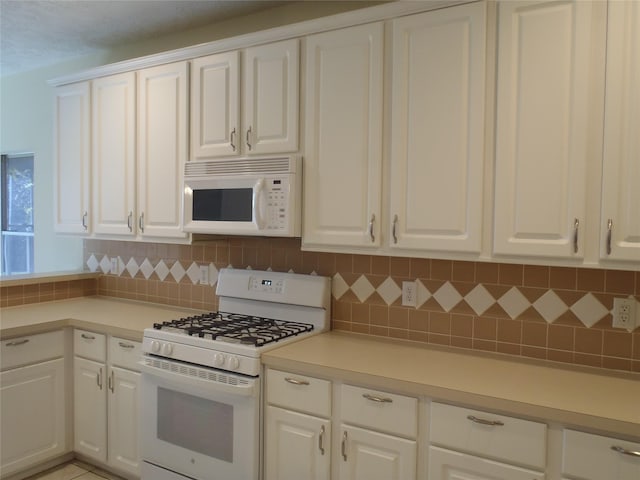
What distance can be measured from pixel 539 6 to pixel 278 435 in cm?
202

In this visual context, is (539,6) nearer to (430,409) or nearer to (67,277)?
(430,409)

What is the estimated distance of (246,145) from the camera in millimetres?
2684

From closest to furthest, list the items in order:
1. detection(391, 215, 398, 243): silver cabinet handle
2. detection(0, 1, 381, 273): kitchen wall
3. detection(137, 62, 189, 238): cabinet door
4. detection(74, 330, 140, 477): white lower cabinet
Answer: detection(391, 215, 398, 243): silver cabinet handle
detection(74, 330, 140, 477): white lower cabinet
detection(137, 62, 189, 238): cabinet door
detection(0, 1, 381, 273): kitchen wall

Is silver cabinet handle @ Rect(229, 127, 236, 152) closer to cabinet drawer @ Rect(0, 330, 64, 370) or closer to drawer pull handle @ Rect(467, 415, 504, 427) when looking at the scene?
cabinet drawer @ Rect(0, 330, 64, 370)

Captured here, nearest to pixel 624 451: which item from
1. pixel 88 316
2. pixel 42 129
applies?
pixel 88 316

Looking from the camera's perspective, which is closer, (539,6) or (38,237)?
(539,6)

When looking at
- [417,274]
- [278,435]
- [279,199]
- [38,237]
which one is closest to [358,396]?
[278,435]

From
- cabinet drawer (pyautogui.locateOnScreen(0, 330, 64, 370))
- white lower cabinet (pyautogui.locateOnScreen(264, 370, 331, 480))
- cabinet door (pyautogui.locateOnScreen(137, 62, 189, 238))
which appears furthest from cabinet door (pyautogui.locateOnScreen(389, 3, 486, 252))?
cabinet drawer (pyautogui.locateOnScreen(0, 330, 64, 370))

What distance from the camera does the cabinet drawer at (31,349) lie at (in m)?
2.80

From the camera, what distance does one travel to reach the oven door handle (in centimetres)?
226

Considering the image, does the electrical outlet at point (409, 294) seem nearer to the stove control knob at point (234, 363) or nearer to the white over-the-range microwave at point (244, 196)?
the white over-the-range microwave at point (244, 196)

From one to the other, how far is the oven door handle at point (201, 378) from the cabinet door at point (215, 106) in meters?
1.12

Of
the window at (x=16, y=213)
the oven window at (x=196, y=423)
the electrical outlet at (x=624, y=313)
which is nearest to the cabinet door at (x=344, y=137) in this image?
the oven window at (x=196, y=423)

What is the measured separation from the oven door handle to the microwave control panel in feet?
2.42
